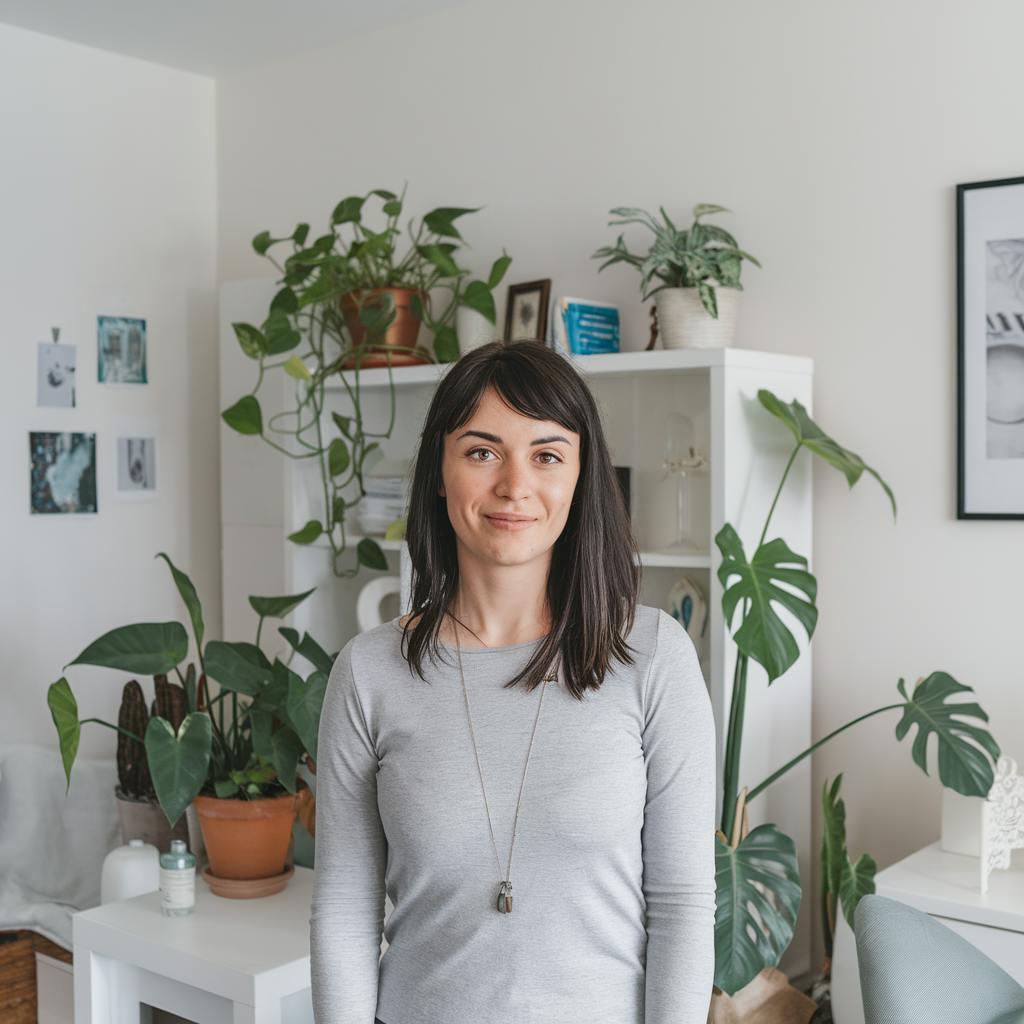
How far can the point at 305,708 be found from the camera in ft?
8.15

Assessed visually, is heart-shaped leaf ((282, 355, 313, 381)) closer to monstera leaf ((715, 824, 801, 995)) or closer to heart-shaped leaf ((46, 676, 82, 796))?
heart-shaped leaf ((46, 676, 82, 796))

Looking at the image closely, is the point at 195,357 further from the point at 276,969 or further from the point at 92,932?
the point at 276,969

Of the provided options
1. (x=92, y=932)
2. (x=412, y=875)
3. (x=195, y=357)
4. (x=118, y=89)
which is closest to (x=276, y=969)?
(x=92, y=932)

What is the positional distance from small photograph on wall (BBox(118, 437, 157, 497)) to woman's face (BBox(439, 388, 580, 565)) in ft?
8.20

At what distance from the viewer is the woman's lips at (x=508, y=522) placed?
51.0 inches

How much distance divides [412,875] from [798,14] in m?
2.09

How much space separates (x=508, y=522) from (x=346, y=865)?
0.41 meters

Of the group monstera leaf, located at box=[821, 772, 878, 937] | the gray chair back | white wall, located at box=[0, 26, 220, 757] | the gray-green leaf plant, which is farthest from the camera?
white wall, located at box=[0, 26, 220, 757]

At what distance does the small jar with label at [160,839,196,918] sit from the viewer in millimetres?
2426

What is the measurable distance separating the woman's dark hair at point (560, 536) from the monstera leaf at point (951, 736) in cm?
111

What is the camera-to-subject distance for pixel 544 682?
132 cm

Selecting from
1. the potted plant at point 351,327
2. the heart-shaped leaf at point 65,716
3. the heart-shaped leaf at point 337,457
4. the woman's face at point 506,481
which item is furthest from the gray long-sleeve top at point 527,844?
the heart-shaped leaf at point 337,457

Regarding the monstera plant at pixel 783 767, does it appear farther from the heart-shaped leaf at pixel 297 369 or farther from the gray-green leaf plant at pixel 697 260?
the heart-shaped leaf at pixel 297 369

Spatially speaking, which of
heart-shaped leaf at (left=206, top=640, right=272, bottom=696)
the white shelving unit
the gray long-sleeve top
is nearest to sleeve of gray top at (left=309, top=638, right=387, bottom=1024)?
the gray long-sleeve top
